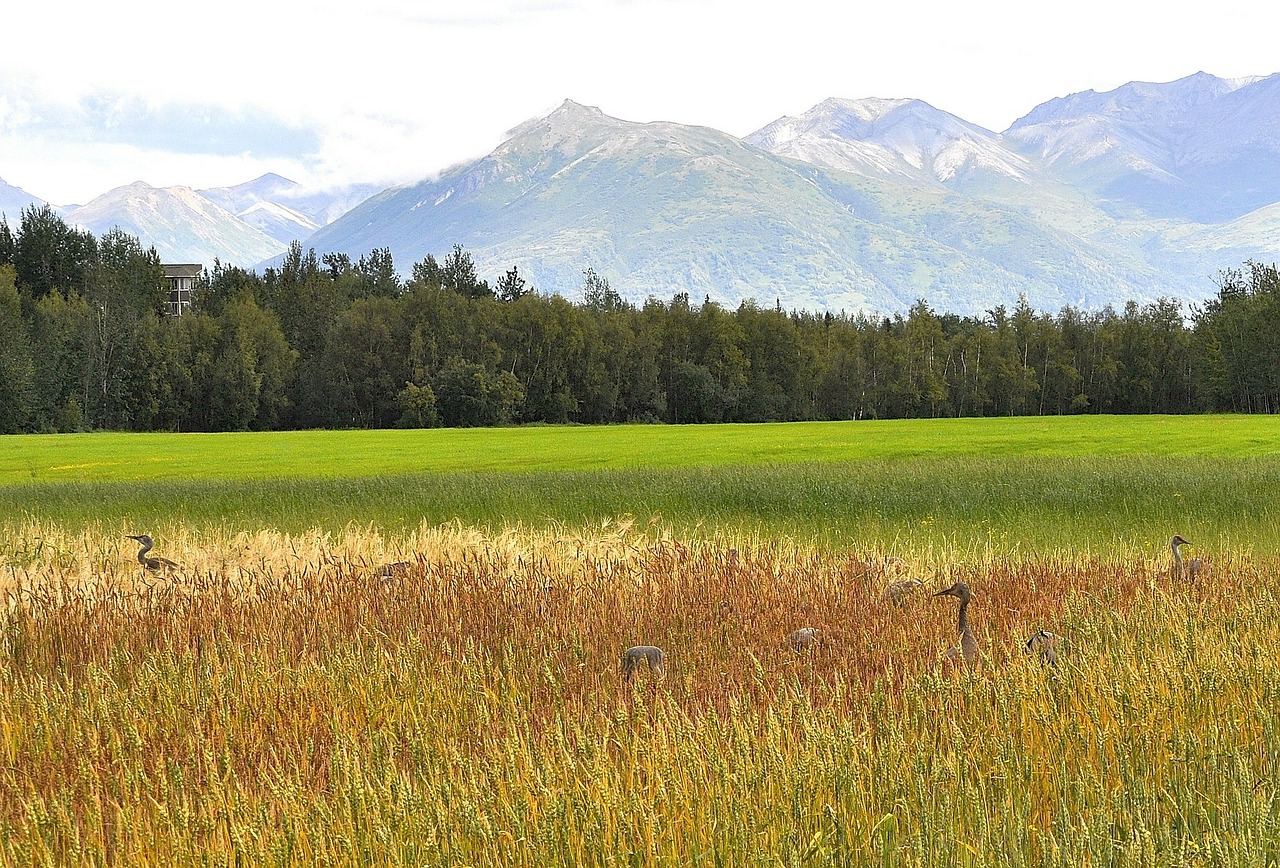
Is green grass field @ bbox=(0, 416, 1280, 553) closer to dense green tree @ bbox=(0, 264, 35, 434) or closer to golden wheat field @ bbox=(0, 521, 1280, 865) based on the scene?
golden wheat field @ bbox=(0, 521, 1280, 865)

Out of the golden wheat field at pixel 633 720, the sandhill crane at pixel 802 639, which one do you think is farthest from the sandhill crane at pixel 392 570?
the sandhill crane at pixel 802 639

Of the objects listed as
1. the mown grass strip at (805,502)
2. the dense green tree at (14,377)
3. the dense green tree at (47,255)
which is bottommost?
the mown grass strip at (805,502)

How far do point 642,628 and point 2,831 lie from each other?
4.37m

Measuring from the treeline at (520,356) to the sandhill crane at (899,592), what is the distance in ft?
234

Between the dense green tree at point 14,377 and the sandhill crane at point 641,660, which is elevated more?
the dense green tree at point 14,377

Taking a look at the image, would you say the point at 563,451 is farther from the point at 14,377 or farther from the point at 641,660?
the point at 14,377

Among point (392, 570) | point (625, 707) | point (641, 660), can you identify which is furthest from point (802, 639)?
point (392, 570)

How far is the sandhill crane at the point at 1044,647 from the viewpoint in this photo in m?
6.60

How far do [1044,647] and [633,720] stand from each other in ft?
8.61

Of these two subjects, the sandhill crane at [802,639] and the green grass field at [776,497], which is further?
the green grass field at [776,497]

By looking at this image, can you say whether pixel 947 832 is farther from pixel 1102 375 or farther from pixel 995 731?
pixel 1102 375

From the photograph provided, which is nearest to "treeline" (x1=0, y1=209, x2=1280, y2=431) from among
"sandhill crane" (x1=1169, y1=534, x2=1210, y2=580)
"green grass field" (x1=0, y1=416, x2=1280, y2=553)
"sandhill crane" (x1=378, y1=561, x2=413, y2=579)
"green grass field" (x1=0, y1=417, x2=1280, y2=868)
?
"green grass field" (x1=0, y1=416, x2=1280, y2=553)

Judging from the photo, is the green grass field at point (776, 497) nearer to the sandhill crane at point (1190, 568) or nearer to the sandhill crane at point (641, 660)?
the sandhill crane at point (1190, 568)

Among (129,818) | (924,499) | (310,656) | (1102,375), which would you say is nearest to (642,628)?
(310,656)
